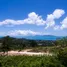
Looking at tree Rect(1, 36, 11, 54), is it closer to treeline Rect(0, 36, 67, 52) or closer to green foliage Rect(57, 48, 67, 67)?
treeline Rect(0, 36, 67, 52)

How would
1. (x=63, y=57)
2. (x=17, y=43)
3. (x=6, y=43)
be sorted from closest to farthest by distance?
1. (x=63, y=57)
2. (x=6, y=43)
3. (x=17, y=43)

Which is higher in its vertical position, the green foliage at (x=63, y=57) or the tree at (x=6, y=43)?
the tree at (x=6, y=43)

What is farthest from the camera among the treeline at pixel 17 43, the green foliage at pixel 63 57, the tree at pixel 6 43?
the treeline at pixel 17 43

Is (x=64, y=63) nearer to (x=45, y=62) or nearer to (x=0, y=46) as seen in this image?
(x=45, y=62)

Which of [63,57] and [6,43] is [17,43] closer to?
[6,43]

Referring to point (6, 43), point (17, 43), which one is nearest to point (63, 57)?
point (6, 43)

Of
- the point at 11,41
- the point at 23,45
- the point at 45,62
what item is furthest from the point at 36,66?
the point at 23,45

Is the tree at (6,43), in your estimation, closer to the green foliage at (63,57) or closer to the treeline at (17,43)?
the treeline at (17,43)

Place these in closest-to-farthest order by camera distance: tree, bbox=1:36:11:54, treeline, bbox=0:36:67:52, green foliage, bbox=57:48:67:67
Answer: green foliage, bbox=57:48:67:67 → tree, bbox=1:36:11:54 → treeline, bbox=0:36:67:52

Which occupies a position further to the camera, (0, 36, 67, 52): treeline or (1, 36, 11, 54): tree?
(0, 36, 67, 52): treeline

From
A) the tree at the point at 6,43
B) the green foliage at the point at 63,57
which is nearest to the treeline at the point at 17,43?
the tree at the point at 6,43

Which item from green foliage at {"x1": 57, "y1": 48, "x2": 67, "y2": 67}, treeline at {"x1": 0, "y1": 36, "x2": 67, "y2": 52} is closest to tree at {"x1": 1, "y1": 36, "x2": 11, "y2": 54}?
treeline at {"x1": 0, "y1": 36, "x2": 67, "y2": 52}

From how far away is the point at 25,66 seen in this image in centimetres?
1337

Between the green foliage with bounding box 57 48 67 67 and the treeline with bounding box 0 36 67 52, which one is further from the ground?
the treeline with bounding box 0 36 67 52
